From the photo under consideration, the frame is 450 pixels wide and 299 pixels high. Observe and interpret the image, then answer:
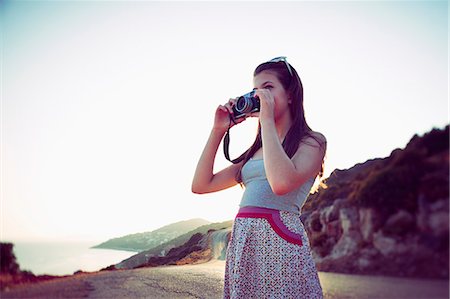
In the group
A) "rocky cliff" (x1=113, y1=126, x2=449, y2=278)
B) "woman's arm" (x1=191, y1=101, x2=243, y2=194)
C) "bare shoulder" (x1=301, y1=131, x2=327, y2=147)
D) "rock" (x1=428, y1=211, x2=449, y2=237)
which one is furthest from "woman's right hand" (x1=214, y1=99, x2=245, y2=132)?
"rock" (x1=428, y1=211, x2=449, y2=237)

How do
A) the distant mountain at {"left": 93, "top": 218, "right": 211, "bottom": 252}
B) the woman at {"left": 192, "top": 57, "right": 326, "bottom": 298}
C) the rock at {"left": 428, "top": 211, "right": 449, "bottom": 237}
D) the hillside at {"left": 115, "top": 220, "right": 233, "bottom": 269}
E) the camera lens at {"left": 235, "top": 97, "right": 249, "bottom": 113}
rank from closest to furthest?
the rock at {"left": 428, "top": 211, "right": 449, "bottom": 237}, the woman at {"left": 192, "top": 57, "right": 326, "bottom": 298}, the camera lens at {"left": 235, "top": 97, "right": 249, "bottom": 113}, the hillside at {"left": 115, "top": 220, "right": 233, "bottom": 269}, the distant mountain at {"left": 93, "top": 218, "right": 211, "bottom": 252}

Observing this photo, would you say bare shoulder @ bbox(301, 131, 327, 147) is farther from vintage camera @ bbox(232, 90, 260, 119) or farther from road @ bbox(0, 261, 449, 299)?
road @ bbox(0, 261, 449, 299)

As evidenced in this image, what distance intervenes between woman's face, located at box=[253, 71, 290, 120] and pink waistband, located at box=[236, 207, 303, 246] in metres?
0.35

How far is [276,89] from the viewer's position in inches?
54.1

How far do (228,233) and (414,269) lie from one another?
0.80 metres

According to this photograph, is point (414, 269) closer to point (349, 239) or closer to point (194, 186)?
point (349, 239)

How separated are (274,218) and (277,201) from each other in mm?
54

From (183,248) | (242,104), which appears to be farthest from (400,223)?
(183,248)

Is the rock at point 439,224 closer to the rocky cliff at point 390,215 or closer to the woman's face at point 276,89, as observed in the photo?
the rocky cliff at point 390,215

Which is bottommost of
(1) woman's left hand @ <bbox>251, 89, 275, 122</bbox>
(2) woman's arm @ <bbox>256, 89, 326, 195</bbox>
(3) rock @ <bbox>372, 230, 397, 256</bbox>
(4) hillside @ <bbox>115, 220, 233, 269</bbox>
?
(4) hillside @ <bbox>115, 220, 233, 269</bbox>

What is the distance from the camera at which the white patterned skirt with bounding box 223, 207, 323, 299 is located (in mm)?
1127

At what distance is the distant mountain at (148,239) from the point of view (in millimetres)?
2178

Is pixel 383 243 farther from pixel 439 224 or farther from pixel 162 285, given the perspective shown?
pixel 162 285

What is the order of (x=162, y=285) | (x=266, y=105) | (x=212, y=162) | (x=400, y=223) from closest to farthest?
(x=400, y=223) → (x=266, y=105) → (x=212, y=162) → (x=162, y=285)
